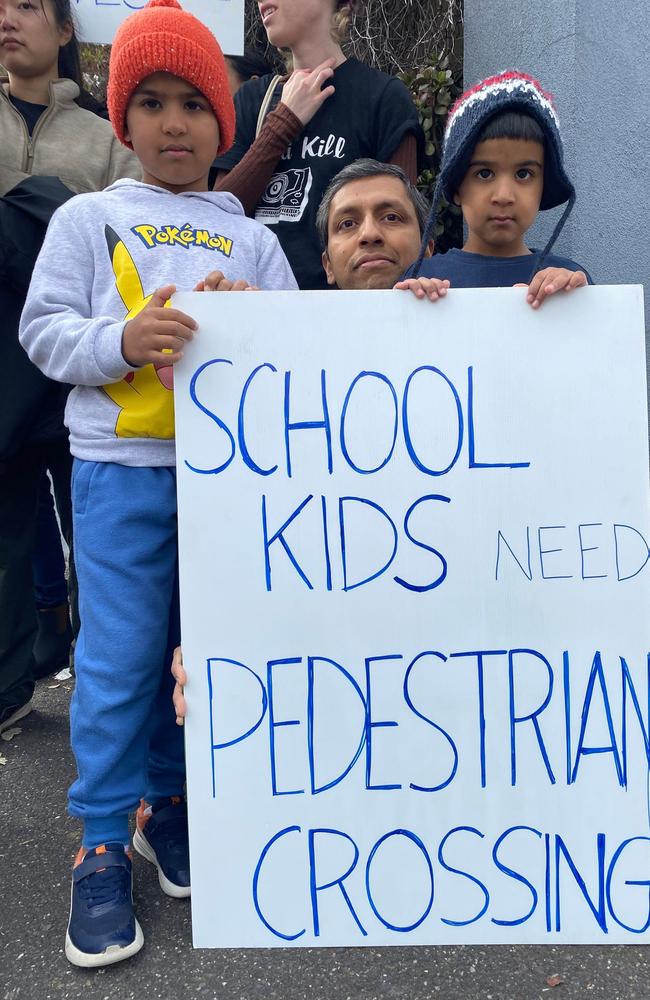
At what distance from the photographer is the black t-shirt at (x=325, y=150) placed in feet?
6.82

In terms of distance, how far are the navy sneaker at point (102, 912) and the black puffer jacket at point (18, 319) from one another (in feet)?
3.23

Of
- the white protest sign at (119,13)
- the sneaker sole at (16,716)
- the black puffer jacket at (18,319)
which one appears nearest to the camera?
the black puffer jacket at (18,319)

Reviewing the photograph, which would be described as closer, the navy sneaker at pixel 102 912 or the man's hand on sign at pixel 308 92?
the navy sneaker at pixel 102 912

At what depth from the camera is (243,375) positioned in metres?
1.29

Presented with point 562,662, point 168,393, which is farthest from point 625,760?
point 168,393

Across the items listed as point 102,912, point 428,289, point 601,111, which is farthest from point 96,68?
point 102,912

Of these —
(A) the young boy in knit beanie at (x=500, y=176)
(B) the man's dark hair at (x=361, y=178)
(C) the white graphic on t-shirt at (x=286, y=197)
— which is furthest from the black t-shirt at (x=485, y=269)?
(C) the white graphic on t-shirt at (x=286, y=197)

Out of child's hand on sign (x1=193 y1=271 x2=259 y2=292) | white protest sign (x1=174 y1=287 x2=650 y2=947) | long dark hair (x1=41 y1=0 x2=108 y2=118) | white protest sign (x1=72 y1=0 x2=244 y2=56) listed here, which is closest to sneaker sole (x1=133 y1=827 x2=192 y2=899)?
white protest sign (x1=174 y1=287 x2=650 y2=947)

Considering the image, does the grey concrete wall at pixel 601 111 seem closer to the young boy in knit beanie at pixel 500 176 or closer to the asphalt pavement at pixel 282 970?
the young boy in knit beanie at pixel 500 176

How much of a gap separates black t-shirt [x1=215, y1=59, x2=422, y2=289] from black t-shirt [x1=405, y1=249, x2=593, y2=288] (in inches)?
18.0

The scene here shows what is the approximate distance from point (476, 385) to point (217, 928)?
0.89m

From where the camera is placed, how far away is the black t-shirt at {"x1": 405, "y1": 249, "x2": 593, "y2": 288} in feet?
5.54

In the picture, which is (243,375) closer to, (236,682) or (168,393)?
(168,393)

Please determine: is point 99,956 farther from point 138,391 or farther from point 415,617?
point 138,391
